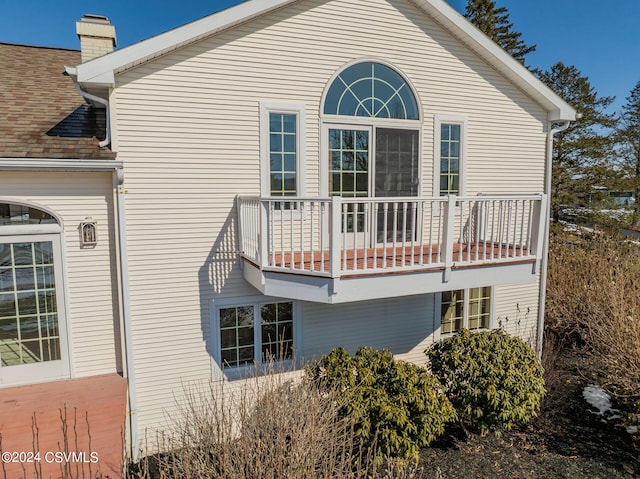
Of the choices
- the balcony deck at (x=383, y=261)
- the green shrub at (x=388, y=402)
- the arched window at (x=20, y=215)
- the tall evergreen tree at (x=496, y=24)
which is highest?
the tall evergreen tree at (x=496, y=24)

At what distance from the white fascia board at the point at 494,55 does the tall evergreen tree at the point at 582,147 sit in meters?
14.7

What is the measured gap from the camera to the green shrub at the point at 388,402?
5.09 metres

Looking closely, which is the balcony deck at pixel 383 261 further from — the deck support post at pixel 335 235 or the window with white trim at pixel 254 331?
the window with white trim at pixel 254 331

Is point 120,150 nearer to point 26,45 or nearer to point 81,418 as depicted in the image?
point 81,418

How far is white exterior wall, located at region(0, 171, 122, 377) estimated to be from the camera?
5297 mm

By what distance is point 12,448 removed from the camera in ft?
13.8

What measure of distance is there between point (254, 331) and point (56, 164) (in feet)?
12.4

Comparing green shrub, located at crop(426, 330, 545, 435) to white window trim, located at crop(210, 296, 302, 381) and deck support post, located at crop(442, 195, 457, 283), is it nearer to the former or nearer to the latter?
deck support post, located at crop(442, 195, 457, 283)

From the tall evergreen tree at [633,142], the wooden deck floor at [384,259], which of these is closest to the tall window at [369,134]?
the wooden deck floor at [384,259]

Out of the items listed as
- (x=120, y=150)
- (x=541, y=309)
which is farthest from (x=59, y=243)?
(x=541, y=309)

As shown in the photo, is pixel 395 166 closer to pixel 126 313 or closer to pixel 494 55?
pixel 494 55

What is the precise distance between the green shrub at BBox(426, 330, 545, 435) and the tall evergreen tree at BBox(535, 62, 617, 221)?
17.6 m

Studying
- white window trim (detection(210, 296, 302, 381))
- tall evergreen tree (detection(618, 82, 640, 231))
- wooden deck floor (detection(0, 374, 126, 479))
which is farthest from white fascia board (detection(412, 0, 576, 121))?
tall evergreen tree (detection(618, 82, 640, 231))

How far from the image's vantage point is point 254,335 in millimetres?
6480
